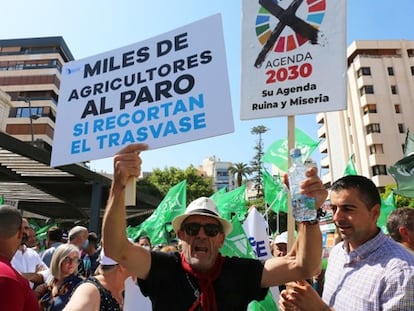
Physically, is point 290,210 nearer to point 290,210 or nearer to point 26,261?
point 290,210

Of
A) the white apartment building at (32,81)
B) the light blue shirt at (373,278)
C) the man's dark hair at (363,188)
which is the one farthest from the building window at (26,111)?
the light blue shirt at (373,278)

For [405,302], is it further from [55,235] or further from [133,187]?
[55,235]

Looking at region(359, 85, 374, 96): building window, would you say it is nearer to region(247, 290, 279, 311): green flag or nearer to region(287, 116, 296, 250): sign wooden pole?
region(247, 290, 279, 311): green flag

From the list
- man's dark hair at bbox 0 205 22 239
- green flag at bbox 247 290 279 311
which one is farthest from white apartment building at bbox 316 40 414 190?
man's dark hair at bbox 0 205 22 239

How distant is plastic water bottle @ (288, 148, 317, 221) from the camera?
1.97 metres

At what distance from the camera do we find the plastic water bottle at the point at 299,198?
1967 millimetres

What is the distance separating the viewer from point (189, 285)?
2.14 m

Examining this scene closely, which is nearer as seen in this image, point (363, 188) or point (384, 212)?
point (363, 188)

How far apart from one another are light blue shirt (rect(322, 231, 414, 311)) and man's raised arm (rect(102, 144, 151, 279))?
1208mm

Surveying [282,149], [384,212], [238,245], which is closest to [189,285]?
[238,245]

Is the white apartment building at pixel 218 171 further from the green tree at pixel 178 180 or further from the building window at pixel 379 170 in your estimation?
the building window at pixel 379 170

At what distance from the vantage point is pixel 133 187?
2168 mm

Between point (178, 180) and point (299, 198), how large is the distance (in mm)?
44911

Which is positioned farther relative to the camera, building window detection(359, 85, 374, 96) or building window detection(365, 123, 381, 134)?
building window detection(359, 85, 374, 96)
